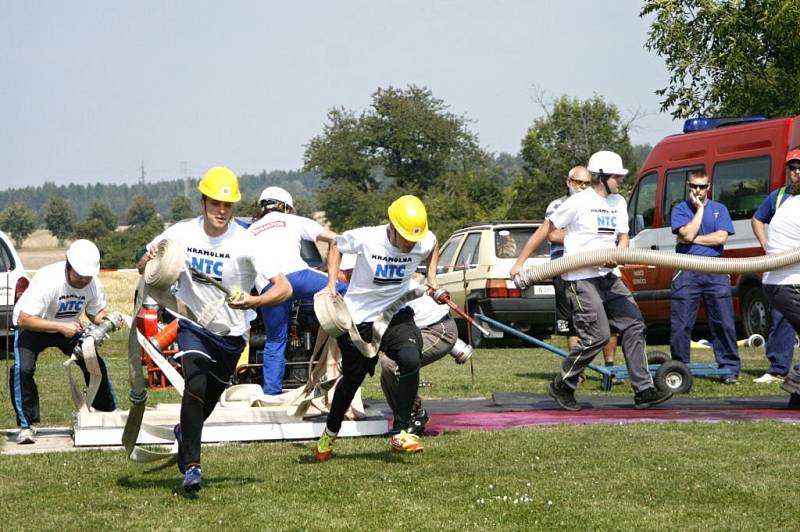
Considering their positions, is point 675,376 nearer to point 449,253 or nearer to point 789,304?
point 789,304

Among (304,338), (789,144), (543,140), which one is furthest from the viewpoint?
(543,140)

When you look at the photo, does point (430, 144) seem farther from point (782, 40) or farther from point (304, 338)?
point (304, 338)

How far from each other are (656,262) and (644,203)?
31.4ft

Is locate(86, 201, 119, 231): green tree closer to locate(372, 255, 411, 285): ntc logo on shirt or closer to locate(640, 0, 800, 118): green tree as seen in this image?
locate(640, 0, 800, 118): green tree

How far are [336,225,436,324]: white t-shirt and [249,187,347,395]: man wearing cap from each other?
6.91 ft

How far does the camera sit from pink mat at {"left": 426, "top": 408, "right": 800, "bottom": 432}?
10.2 meters

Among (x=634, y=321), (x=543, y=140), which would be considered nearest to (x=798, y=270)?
(x=634, y=321)

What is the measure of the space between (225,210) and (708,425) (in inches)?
163

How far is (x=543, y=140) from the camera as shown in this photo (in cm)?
9400

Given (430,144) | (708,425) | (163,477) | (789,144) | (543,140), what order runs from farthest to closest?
1. (430,144)
2. (543,140)
3. (789,144)
4. (708,425)
5. (163,477)

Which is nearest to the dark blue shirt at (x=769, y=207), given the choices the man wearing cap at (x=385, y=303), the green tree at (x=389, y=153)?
the man wearing cap at (x=385, y=303)

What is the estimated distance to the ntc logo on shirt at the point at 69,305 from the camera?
10.0 meters

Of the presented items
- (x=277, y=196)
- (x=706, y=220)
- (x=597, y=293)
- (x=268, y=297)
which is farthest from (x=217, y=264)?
(x=706, y=220)

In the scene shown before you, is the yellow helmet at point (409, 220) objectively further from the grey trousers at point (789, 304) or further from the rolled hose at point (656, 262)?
the grey trousers at point (789, 304)
